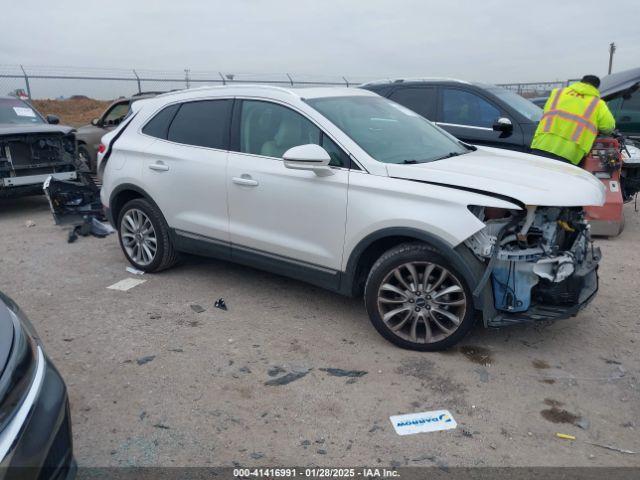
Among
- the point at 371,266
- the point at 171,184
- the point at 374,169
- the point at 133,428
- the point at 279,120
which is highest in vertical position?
the point at 279,120

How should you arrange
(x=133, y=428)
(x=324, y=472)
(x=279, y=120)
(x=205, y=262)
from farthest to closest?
(x=205, y=262)
(x=279, y=120)
(x=133, y=428)
(x=324, y=472)

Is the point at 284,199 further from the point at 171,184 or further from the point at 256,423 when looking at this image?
the point at 256,423

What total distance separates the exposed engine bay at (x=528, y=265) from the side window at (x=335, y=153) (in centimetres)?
100

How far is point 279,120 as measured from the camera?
4348 mm

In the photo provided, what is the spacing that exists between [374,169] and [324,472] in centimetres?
203

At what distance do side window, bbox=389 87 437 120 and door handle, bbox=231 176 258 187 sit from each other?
3.92m

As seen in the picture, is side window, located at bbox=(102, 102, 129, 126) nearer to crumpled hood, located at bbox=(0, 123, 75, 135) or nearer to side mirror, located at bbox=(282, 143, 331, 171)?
crumpled hood, located at bbox=(0, 123, 75, 135)

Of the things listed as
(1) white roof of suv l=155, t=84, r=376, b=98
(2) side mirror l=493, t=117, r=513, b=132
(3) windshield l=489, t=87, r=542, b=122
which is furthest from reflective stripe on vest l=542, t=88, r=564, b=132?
(1) white roof of suv l=155, t=84, r=376, b=98

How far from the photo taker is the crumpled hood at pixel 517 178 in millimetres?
3387

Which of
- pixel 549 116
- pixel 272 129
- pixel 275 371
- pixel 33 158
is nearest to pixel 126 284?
pixel 272 129

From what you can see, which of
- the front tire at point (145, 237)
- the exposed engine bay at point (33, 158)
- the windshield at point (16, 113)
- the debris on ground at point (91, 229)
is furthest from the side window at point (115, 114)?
the front tire at point (145, 237)

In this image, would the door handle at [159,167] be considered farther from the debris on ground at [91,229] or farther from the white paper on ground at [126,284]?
the debris on ground at [91,229]

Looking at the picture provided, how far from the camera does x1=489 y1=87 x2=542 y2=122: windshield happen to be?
722cm

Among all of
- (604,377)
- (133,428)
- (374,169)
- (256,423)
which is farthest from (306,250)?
(604,377)
